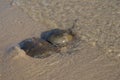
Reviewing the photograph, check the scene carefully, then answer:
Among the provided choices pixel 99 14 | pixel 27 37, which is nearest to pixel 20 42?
pixel 27 37

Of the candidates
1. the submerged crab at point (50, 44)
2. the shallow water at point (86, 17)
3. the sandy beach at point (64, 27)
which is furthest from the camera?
the shallow water at point (86, 17)

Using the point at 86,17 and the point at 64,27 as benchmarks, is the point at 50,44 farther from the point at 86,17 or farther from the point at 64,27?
the point at 86,17

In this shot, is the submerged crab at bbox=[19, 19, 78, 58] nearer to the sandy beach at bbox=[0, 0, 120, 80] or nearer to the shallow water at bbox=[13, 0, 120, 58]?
the sandy beach at bbox=[0, 0, 120, 80]

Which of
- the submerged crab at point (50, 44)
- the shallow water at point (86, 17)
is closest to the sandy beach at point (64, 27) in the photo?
the shallow water at point (86, 17)

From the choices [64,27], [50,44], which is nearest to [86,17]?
[64,27]

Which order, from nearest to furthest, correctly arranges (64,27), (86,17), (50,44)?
(50,44)
(64,27)
(86,17)

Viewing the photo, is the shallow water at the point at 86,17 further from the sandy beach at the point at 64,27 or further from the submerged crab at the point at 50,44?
the submerged crab at the point at 50,44

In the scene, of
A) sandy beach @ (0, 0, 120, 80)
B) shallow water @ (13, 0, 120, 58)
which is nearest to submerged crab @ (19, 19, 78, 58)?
sandy beach @ (0, 0, 120, 80)

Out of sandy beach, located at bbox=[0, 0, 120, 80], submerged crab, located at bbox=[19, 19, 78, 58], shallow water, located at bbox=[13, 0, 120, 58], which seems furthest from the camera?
shallow water, located at bbox=[13, 0, 120, 58]
